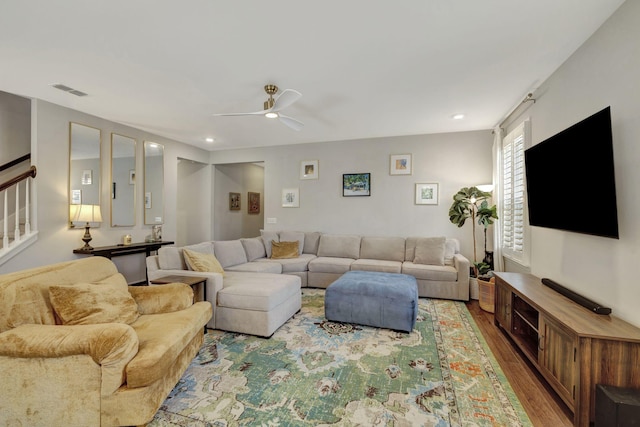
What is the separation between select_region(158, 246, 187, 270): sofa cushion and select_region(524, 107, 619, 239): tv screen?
381 cm

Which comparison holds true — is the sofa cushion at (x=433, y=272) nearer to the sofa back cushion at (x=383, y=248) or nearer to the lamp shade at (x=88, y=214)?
the sofa back cushion at (x=383, y=248)

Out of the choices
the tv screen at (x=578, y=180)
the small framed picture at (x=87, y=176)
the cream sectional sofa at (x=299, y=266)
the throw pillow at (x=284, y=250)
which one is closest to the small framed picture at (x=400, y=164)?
the cream sectional sofa at (x=299, y=266)

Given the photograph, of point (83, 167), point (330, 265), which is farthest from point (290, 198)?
point (83, 167)

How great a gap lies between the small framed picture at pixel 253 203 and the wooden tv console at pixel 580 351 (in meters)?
6.70

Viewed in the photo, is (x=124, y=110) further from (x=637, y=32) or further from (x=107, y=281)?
(x=637, y=32)

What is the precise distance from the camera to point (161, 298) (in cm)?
232

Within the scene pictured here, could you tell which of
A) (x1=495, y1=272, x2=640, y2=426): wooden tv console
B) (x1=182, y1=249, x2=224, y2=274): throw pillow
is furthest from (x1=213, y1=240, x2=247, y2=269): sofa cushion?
(x1=495, y1=272, x2=640, y2=426): wooden tv console

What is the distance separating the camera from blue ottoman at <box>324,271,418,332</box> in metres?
2.96

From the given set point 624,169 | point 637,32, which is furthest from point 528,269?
point 637,32

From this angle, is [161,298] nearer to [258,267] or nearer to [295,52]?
[258,267]

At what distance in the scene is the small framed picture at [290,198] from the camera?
19.4ft

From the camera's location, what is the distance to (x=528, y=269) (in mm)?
3256

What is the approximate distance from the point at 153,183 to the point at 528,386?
227 inches

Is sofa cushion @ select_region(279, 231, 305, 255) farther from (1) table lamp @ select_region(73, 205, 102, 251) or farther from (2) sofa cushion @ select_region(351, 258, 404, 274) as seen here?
(1) table lamp @ select_region(73, 205, 102, 251)
